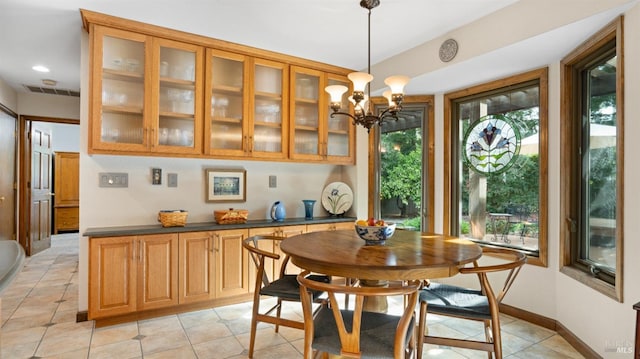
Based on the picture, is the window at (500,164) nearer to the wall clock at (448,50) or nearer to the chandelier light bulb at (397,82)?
the wall clock at (448,50)

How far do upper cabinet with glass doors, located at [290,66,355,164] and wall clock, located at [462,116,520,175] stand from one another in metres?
1.36

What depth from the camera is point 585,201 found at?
107 inches

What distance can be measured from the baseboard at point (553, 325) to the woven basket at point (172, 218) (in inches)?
122

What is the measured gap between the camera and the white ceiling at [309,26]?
2.66 m

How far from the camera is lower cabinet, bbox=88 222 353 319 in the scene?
288 cm

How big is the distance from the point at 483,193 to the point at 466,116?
85 cm

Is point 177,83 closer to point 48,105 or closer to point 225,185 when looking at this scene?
point 225,185

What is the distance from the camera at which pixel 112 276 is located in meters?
2.91

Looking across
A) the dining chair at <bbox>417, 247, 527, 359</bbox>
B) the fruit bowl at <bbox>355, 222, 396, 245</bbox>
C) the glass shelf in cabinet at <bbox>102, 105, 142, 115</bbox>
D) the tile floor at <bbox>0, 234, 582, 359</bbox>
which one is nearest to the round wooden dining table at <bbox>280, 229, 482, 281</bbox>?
the fruit bowl at <bbox>355, 222, 396, 245</bbox>

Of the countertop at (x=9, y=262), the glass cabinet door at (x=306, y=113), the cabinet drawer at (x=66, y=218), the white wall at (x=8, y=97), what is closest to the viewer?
the countertop at (x=9, y=262)

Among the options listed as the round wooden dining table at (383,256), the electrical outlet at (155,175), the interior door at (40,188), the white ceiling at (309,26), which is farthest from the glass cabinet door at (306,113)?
the interior door at (40,188)

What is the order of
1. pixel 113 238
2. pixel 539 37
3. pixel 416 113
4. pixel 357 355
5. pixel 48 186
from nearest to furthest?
pixel 357 355 < pixel 539 37 < pixel 113 238 < pixel 416 113 < pixel 48 186

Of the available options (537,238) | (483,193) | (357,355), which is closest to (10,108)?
(357,355)

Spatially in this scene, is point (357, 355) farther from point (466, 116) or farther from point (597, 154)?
point (466, 116)
